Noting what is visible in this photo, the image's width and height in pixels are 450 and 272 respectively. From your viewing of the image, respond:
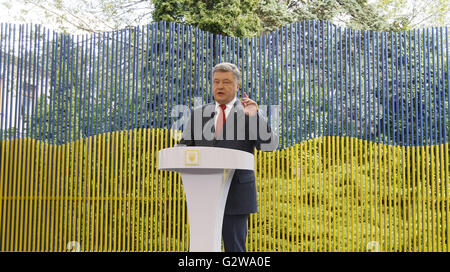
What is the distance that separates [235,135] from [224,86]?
240mm

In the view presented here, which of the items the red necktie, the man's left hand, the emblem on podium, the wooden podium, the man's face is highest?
the man's face

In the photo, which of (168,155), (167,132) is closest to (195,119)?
(168,155)

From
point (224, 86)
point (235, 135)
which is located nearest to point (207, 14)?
point (224, 86)

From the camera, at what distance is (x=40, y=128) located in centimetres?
435

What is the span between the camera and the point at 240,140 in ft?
6.52

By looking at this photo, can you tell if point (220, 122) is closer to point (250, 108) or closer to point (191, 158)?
point (250, 108)

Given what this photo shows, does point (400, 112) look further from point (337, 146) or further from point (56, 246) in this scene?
point (56, 246)

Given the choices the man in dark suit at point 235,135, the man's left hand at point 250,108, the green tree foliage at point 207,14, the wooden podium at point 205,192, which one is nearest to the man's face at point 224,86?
the man in dark suit at point 235,135

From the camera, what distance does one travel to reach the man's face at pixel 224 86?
197 centimetres

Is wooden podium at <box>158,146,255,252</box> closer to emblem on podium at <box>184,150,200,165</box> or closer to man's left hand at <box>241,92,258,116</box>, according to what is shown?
emblem on podium at <box>184,150,200,165</box>

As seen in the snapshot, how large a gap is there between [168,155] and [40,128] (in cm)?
325

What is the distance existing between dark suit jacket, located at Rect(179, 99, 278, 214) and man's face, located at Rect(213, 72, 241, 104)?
57mm

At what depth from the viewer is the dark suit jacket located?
1914mm

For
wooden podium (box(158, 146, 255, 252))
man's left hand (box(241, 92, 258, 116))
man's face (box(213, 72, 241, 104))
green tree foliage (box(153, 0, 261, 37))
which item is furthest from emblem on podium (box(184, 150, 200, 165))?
green tree foliage (box(153, 0, 261, 37))
